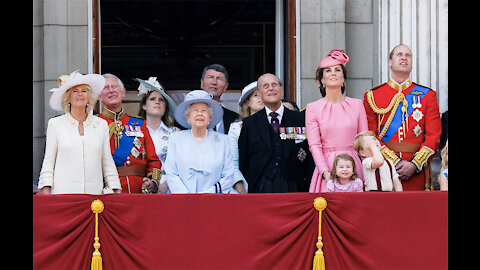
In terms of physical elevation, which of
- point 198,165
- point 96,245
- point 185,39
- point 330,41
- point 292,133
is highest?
point 185,39

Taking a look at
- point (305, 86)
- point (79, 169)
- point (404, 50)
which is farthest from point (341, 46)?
point (79, 169)

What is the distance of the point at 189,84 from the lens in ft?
53.4

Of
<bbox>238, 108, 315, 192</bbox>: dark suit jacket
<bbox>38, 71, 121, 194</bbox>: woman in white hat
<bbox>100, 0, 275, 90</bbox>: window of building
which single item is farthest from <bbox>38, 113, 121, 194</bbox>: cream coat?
<bbox>100, 0, 275, 90</bbox>: window of building

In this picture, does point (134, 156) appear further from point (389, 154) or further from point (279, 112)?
point (389, 154)

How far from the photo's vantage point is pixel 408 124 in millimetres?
9383

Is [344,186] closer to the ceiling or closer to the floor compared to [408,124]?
closer to the floor

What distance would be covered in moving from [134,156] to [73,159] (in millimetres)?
997

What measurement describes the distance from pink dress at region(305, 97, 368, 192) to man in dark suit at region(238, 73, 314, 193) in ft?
0.70

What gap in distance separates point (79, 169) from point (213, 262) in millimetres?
1392

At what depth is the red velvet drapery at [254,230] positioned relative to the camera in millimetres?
7992

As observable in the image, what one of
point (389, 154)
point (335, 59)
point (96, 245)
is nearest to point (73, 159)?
point (96, 245)

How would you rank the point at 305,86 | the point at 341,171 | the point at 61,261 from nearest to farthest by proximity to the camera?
1. the point at 61,261
2. the point at 341,171
3. the point at 305,86

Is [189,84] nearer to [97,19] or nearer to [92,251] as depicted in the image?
[97,19]

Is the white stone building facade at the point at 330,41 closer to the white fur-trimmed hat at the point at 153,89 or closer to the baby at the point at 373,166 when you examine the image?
the white fur-trimmed hat at the point at 153,89
